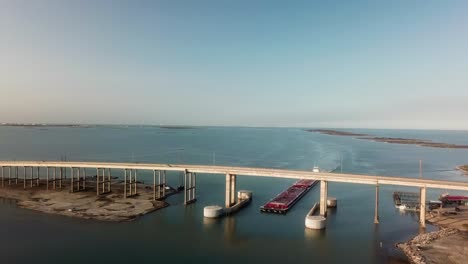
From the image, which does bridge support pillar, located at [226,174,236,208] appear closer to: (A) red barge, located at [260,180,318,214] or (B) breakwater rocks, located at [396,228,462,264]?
(A) red barge, located at [260,180,318,214]

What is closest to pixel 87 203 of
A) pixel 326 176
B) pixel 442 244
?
pixel 326 176

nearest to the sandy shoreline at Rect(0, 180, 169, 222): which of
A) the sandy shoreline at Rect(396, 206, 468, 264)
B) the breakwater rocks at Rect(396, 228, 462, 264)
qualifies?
the breakwater rocks at Rect(396, 228, 462, 264)

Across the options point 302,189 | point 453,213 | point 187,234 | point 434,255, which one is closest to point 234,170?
point 187,234

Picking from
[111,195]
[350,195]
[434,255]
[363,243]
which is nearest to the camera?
[434,255]

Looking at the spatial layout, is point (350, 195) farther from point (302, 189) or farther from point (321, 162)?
Answer: point (321, 162)

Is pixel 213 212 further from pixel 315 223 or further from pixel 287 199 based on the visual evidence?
pixel 287 199

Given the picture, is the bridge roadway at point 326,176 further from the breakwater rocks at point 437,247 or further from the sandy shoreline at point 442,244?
the breakwater rocks at point 437,247
